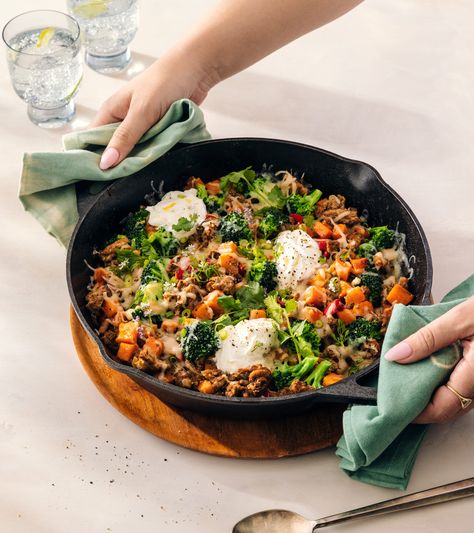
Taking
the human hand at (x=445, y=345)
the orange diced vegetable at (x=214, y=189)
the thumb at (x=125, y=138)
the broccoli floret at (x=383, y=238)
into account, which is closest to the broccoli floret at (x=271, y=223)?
the orange diced vegetable at (x=214, y=189)

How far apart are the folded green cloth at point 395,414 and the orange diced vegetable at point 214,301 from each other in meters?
0.57

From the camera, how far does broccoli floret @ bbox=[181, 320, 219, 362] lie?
8.27ft

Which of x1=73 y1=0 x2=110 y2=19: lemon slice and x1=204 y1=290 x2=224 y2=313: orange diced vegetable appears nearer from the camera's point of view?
x1=204 y1=290 x2=224 y2=313: orange diced vegetable

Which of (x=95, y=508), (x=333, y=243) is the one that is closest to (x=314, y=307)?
(x=333, y=243)

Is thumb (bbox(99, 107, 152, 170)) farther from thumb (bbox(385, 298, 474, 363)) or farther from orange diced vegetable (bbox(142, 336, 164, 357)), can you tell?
thumb (bbox(385, 298, 474, 363))

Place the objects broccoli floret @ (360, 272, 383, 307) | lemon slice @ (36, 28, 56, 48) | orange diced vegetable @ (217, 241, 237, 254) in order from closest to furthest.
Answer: broccoli floret @ (360, 272, 383, 307), orange diced vegetable @ (217, 241, 237, 254), lemon slice @ (36, 28, 56, 48)

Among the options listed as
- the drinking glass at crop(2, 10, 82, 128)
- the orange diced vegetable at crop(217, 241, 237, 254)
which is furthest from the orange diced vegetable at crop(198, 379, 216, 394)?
the drinking glass at crop(2, 10, 82, 128)

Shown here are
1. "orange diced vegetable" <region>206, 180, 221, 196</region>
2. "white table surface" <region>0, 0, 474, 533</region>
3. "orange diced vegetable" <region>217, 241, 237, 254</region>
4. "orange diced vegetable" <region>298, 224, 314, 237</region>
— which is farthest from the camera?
"orange diced vegetable" <region>206, 180, 221, 196</region>

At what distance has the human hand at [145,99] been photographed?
9.77ft

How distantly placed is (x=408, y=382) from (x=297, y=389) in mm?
325

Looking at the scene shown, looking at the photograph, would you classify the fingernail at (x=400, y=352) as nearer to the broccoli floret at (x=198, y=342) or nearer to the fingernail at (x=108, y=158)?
the broccoli floret at (x=198, y=342)

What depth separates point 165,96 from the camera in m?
3.09

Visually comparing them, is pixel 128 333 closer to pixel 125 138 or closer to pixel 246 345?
pixel 246 345

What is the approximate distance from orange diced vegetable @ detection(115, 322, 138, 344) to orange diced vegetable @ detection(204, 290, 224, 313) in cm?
25
